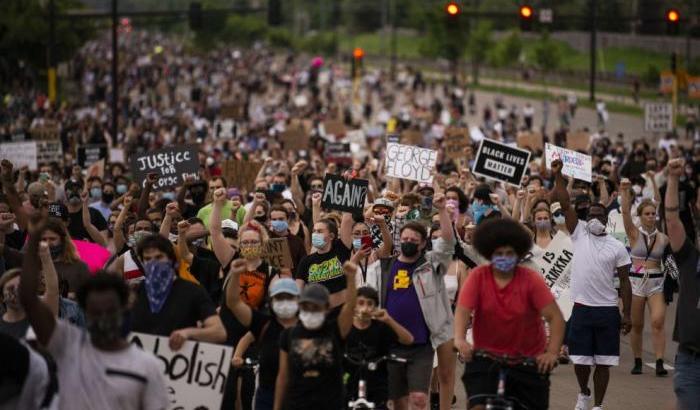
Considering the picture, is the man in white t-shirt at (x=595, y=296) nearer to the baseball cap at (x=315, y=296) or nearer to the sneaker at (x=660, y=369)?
the sneaker at (x=660, y=369)

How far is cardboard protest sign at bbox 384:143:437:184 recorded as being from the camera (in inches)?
771

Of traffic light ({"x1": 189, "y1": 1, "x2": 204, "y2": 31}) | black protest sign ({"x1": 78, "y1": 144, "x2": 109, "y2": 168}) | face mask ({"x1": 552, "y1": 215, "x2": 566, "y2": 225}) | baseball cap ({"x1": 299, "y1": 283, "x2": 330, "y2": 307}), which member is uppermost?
traffic light ({"x1": 189, "y1": 1, "x2": 204, "y2": 31})

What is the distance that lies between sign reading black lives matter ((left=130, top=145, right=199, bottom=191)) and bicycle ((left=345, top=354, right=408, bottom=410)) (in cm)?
943

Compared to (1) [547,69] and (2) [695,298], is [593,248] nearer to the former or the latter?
(2) [695,298]

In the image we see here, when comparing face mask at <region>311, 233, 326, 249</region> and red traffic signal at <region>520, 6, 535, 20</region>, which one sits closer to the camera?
face mask at <region>311, 233, 326, 249</region>

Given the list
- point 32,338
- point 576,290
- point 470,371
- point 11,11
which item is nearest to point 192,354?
point 32,338

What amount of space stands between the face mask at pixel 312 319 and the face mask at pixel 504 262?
1037mm

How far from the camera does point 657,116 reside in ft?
118

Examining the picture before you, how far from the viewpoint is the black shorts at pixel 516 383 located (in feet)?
31.3

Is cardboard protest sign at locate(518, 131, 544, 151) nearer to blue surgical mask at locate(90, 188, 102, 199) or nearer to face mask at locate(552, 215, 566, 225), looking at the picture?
blue surgical mask at locate(90, 188, 102, 199)

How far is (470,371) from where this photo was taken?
32.0 feet

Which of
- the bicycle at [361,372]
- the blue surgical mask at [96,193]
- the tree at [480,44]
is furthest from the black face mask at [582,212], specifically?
the tree at [480,44]

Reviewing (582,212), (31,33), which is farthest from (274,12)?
(582,212)

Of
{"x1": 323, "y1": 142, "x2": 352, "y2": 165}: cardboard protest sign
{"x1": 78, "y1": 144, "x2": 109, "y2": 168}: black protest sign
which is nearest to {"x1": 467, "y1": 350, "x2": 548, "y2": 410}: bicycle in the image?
{"x1": 78, "y1": 144, "x2": 109, "y2": 168}: black protest sign
